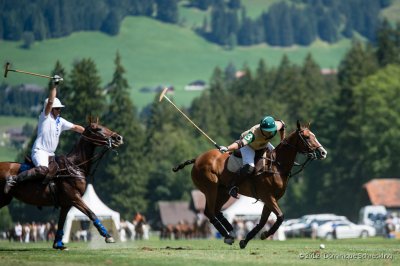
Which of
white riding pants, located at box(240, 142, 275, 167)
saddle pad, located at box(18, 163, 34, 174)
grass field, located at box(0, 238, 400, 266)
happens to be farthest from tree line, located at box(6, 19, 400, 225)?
grass field, located at box(0, 238, 400, 266)

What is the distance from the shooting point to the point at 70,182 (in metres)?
26.0

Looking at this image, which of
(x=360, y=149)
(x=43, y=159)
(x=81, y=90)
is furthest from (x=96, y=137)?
(x=360, y=149)

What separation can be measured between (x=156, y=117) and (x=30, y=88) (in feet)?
127

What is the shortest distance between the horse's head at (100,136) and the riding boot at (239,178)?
9.13 ft

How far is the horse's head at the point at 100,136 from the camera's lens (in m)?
26.4

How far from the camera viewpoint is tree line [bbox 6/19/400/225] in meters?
113

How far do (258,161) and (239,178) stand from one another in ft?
1.93

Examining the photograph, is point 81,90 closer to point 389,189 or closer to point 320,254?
point 389,189

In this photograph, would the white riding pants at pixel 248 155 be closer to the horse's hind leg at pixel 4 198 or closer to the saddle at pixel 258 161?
the saddle at pixel 258 161

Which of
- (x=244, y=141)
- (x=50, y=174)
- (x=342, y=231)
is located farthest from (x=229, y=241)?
(x=342, y=231)

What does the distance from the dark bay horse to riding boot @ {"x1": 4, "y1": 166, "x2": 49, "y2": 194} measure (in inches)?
6.3

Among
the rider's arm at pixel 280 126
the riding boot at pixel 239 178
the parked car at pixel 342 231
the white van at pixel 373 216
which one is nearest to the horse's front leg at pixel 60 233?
the riding boot at pixel 239 178

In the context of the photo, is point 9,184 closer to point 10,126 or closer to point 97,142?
point 97,142

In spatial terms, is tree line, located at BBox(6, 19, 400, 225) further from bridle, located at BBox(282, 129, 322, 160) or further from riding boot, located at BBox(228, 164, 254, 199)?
bridle, located at BBox(282, 129, 322, 160)
